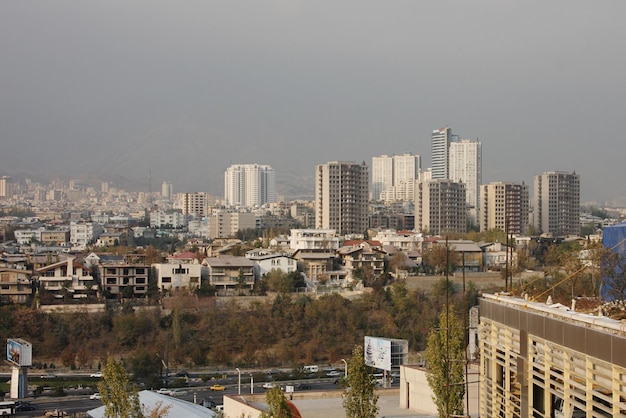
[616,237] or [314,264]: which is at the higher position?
[616,237]

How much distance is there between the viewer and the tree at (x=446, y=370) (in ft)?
19.5

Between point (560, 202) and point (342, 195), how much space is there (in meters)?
10.0

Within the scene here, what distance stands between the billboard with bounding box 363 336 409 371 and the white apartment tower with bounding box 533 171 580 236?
80.7 feet

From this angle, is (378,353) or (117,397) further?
(378,353)

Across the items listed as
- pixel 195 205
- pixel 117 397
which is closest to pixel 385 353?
pixel 117 397

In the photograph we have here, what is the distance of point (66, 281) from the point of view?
749 inches

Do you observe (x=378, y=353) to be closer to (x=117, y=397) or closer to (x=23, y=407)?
(x=23, y=407)

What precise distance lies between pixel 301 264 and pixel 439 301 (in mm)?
4305

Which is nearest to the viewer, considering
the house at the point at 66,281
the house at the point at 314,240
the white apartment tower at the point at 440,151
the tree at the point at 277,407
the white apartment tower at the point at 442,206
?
the tree at the point at 277,407

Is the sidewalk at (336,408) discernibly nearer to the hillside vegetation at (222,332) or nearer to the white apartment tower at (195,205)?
the hillside vegetation at (222,332)

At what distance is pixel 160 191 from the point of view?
86.1 meters

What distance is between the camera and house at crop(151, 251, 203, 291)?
19.9m

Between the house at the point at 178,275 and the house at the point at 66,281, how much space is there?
5.02 feet

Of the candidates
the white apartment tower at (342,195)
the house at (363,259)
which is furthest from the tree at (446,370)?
the white apartment tower at (342,195)
